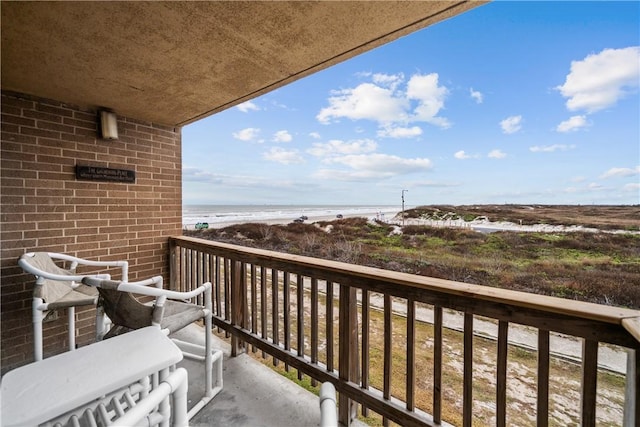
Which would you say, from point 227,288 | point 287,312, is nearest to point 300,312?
point 287,312

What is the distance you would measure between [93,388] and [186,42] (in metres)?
Answer: 1.71

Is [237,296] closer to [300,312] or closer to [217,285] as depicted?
[217,285]

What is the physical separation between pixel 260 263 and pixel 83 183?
75.9 inches

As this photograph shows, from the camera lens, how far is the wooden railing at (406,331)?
3.36 feet

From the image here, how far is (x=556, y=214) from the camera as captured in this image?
20.5 feet

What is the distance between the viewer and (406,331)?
5.23 ft

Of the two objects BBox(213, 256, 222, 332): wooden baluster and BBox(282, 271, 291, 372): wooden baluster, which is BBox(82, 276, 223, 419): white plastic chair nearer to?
BBox(282, 271, 291, 372): wooden baluster

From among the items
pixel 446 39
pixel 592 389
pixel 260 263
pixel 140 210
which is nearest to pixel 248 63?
pixel 260 263

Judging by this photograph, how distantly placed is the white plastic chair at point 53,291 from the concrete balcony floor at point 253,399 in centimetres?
85

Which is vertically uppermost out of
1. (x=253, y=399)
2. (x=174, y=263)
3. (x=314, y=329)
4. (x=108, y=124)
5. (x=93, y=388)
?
(x=108, y=124)

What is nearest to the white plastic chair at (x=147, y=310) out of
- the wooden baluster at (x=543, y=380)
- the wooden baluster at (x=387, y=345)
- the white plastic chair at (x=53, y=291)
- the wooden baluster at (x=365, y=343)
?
the white plastic chair at (x=53, y=291)

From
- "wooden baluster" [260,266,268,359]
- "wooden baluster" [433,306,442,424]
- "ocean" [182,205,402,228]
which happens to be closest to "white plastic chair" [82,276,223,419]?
"wooden baluster" [260,266,268,359]

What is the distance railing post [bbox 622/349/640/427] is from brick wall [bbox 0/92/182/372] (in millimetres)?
3672

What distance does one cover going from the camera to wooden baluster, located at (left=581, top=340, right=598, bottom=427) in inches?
40.0
